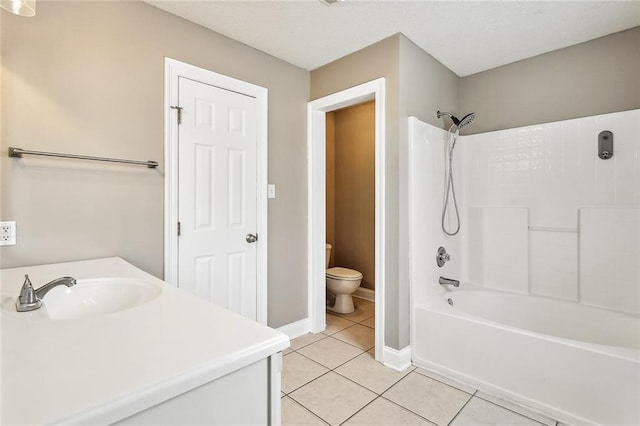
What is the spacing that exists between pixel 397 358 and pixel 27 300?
6.76ft

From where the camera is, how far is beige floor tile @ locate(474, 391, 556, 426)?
1.73 meters

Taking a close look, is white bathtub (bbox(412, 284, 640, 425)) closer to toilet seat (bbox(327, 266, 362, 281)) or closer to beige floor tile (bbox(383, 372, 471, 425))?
beige floor tile (bbox(383, 372, 471, 425))

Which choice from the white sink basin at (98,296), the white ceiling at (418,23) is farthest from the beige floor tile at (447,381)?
the white ceiling at (418,23)

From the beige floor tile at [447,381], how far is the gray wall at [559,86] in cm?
208

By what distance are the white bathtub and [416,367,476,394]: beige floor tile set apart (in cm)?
3

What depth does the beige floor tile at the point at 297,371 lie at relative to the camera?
Answer: 6.82ft

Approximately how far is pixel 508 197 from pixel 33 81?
321cm

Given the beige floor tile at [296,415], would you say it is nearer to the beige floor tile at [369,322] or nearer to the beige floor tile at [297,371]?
the beige floor tile at [297,371]

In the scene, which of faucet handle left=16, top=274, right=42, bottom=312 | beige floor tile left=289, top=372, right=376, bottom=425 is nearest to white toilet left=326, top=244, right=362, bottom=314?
beige floor tile left=289, top=372, right=376, bottom=425

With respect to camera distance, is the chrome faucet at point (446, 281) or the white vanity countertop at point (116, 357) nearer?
the white vanity countertop at point (116, 357)

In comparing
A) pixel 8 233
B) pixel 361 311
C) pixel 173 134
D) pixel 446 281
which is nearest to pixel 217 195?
pixel 173 134

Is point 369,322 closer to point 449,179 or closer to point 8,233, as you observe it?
point 449,179

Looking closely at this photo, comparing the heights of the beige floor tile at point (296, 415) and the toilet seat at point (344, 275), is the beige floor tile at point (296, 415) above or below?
below

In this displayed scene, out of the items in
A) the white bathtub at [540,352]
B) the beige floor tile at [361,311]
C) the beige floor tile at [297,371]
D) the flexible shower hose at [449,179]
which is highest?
the flexible shower hose at [449,179]
